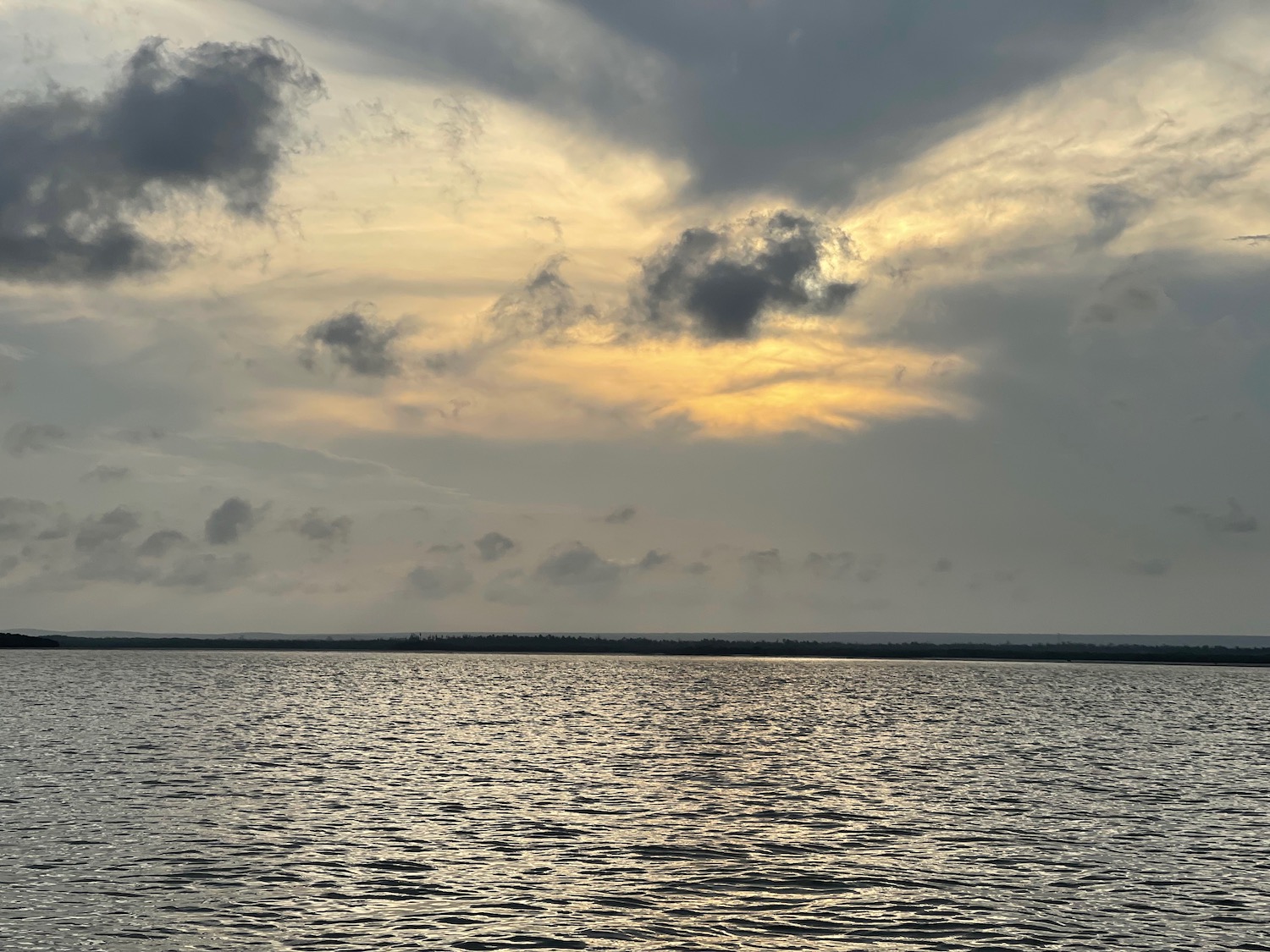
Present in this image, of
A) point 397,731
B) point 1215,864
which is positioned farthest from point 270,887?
point 397,731

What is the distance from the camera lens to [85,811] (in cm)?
4531

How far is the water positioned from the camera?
29.2 metres

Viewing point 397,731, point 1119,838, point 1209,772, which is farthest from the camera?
point 397,731

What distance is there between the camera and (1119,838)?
43000 mm

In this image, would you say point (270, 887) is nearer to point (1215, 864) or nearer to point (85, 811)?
point (85, 811)

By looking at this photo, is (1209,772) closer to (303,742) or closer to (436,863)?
(436,863)

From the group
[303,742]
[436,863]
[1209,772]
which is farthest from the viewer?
[303,742]

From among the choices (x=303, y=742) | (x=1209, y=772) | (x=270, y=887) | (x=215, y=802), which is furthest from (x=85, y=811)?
(x=1209, y=772)

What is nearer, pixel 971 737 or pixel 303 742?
pixel 303 742

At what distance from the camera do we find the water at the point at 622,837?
29.2 meters

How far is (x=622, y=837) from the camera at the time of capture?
135 feet

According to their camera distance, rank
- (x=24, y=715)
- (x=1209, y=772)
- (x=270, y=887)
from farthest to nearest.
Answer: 1. (x=24, y=715)
2. (x=1209, y=772)
3. (x=270, y=887)

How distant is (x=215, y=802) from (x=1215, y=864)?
125 feet

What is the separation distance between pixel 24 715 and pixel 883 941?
8770cm
